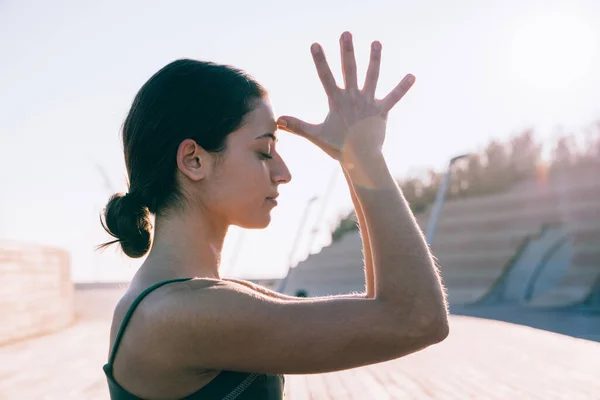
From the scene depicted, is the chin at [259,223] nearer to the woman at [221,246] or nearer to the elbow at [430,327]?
the woman at [221,246]

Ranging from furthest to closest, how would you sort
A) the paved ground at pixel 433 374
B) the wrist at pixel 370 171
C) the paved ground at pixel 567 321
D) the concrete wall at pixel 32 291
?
the paved ground at pixel 567 321
the concrete wall at pixel 32 291
the paved ground at pixel 433 374
the wrist at pixel 370 171

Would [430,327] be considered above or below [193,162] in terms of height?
below

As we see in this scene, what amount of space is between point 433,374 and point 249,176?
9.00 metres

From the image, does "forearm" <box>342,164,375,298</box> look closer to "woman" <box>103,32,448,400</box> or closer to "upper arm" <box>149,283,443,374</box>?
"woman" <box>103,32,448,400</box>

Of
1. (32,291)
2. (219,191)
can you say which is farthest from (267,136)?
(32,291)

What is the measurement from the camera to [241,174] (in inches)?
67.7

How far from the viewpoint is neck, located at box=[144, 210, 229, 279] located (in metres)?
1.68

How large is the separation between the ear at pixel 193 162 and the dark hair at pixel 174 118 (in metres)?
0.02

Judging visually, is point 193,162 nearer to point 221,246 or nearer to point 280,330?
point 221,246

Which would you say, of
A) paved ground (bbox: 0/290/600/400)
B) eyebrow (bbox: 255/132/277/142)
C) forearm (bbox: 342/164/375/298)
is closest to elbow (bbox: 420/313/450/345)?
forearm (bbox: 342/164/375/298)

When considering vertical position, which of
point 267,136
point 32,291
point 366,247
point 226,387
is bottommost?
point 32,291

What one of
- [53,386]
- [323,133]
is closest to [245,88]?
[323,133]

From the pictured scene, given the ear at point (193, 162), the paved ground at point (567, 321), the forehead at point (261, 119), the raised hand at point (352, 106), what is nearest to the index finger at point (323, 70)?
the raised hand at point (352, 106)

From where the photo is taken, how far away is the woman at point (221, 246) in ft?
4.73
